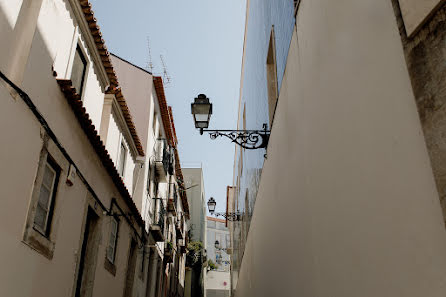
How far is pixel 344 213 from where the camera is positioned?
304 centimetres

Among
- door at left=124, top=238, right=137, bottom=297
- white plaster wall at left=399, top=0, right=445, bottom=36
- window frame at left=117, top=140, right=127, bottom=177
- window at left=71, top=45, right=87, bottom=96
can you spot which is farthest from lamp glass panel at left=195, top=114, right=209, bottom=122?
door at left=124, top=238, right=137, bottom=297

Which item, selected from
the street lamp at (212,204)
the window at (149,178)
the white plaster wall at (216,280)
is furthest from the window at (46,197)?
the white plaster wall at (216,280)

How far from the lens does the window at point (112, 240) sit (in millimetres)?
10154

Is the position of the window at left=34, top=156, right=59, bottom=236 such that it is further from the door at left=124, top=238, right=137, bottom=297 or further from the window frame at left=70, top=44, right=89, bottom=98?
the door at left=124, top=238, right=137, bottom=297

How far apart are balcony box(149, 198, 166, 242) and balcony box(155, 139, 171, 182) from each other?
0.97 meters

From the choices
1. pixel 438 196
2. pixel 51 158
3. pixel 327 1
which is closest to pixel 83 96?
pixel 51 158

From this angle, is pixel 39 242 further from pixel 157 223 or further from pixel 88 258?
pixel 157 223

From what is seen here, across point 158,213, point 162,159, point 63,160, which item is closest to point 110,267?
point 63,160

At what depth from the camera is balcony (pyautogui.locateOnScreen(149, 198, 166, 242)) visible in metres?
15.0

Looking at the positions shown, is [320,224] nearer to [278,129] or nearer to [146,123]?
[278,129]

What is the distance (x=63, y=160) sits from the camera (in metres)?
7.00

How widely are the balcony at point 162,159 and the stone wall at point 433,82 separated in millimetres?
14282

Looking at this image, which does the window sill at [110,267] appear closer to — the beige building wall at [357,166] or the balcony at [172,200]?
the beige building wall at [357,166]

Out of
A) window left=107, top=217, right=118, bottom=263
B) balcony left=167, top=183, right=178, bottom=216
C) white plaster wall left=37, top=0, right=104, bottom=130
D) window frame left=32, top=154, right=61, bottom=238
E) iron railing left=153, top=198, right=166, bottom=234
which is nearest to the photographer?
window frame left=32, top=154, right=61, bottom=238
